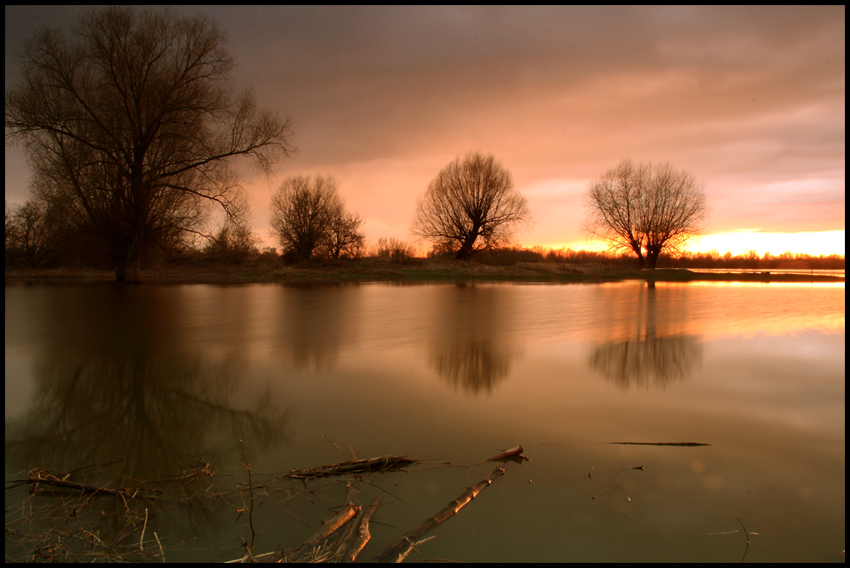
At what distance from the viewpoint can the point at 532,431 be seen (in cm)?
372

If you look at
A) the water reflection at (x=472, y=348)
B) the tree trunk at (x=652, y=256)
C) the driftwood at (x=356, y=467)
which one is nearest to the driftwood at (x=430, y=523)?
the driftwood at (x=356, y=467)

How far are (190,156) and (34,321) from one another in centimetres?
1278

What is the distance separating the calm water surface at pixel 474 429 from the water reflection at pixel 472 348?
0.05m

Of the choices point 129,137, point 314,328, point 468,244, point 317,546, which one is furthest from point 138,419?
point 468,244

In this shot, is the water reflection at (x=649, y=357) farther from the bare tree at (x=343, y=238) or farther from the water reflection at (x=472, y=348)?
the bare tree at (x=343, y=238)

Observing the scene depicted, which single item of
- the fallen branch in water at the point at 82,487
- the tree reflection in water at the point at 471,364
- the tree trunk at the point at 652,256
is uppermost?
the tree trunk at the point at 652,256

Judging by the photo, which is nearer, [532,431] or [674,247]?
[532,431]

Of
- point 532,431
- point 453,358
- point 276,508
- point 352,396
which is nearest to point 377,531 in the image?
point 276,508

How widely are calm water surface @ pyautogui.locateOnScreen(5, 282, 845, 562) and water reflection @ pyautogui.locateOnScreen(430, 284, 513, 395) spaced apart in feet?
0.18

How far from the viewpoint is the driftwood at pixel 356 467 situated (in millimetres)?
2994

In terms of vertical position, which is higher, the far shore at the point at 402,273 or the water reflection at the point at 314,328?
the far shore at the point at 402,273

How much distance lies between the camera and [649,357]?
6379 millimetres

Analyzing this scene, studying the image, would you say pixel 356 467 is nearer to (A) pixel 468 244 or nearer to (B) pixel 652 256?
(A) pixel 468 244

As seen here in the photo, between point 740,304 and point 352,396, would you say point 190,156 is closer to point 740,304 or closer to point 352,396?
point 352,396
